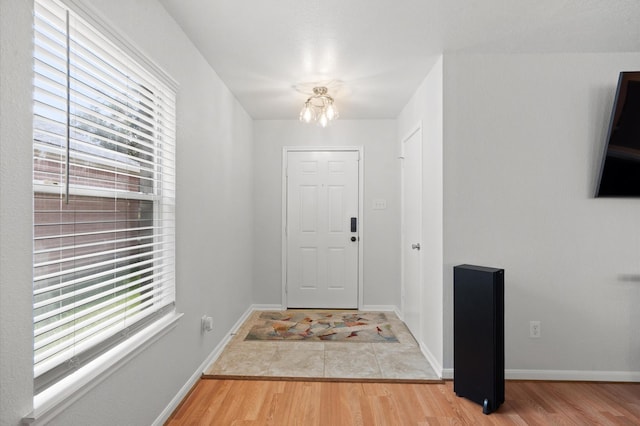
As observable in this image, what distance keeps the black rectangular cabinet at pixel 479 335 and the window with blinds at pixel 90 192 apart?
6.16 ft

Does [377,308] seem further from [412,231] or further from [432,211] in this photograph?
[432,211]

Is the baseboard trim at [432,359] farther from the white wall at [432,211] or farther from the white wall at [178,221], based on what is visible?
the white wall at [178,221]

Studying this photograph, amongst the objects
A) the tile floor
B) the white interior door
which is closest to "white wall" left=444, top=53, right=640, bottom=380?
the tile floor

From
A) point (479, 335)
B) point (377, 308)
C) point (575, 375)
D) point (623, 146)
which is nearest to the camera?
point (479, 335)

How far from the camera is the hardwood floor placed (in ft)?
7.00

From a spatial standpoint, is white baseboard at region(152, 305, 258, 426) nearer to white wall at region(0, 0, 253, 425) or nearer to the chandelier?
white wall at region(0, 0, 253, 425)

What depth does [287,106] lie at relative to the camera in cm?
393

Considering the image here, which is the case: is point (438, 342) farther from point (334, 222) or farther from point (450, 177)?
point (334, 222)

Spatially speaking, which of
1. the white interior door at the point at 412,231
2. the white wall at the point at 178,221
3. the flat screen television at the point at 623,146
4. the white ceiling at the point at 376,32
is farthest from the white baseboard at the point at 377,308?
the white ceiling at the point at 376,32

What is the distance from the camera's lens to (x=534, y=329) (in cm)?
263

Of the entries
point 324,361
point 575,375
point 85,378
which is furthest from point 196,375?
point 575,375

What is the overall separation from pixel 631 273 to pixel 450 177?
1474 mm

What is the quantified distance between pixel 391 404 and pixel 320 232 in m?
2.47

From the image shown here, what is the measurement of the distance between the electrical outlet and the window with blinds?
252cm
